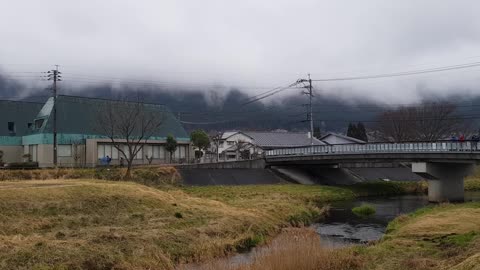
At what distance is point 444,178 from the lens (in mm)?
44250

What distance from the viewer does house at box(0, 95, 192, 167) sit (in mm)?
57250

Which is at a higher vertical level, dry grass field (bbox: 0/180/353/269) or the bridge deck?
the bridge deck

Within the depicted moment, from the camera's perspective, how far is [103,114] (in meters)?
62.4

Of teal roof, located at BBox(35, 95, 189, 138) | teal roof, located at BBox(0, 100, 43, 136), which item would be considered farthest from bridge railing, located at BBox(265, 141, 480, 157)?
teal roof, located at BBox(0, 100, 43, 136)

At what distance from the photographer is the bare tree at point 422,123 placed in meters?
84.6

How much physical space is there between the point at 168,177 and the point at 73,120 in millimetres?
19925

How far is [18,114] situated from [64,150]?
36.8 ft

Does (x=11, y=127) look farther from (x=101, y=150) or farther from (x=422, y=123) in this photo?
(x=422, y=123)

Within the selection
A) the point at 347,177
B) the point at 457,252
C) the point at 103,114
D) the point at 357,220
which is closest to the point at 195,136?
the point at 103,114

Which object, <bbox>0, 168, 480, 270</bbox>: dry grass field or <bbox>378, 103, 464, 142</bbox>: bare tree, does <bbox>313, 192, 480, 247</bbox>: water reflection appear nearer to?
<bbox>0, 168, 480, 270</bbox>: dry grass field

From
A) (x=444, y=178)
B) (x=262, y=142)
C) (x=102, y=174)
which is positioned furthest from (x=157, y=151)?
(x=262, y=142)

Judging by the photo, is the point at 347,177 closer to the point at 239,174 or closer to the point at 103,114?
the point at 239,174

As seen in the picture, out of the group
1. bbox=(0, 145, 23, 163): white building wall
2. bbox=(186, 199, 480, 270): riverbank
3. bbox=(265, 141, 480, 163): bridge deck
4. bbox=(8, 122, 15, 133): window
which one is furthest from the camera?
bbox=(8, 122, 15, 133): window

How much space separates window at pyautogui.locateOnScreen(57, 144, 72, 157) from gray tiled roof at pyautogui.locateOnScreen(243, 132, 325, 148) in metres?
49.9
